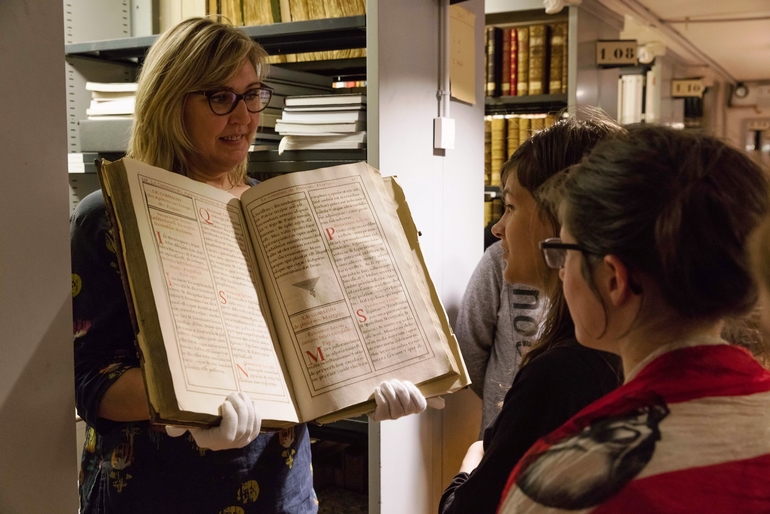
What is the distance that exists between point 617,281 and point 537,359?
9.9 inches

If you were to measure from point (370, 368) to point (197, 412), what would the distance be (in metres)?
0.28

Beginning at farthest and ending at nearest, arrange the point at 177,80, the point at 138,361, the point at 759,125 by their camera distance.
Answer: the point at 759,125 → the point at 177,80 → the point at 138,361

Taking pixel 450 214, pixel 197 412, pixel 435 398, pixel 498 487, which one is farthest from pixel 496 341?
pixel 197 412

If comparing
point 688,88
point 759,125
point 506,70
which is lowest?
point 506,70

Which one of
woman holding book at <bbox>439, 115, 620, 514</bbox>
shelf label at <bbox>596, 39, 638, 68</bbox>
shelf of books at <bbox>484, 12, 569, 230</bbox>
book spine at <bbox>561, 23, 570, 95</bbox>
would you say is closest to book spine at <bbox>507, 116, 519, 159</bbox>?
shelf of books at <bbox>484, 12, 569, 230</bbox>

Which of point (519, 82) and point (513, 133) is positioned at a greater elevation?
point (519, 82)

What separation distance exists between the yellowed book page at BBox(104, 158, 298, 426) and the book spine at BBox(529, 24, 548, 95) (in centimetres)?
245

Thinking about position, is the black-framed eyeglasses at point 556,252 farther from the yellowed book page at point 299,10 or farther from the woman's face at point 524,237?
the yellowed book page at point 299,10

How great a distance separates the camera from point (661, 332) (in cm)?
71

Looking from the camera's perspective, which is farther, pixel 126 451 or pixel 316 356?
pixel 126 451

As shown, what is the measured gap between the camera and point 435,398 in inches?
48.3

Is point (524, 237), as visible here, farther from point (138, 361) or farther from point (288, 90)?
point (288, 90)

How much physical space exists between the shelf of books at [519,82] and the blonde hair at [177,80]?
6.67 feet

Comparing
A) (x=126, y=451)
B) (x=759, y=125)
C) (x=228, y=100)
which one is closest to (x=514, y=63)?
(x=228, y=100)
